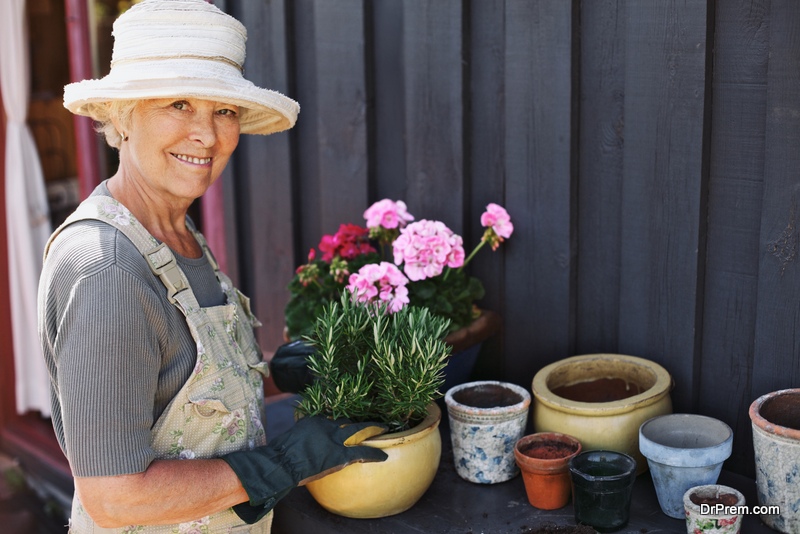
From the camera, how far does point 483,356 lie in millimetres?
2656

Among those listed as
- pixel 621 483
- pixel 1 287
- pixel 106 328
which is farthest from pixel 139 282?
pixel 1 287

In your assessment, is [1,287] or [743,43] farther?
[1,287]

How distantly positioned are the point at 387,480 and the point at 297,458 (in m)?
0.22

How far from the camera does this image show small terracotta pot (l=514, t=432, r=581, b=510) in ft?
6.29

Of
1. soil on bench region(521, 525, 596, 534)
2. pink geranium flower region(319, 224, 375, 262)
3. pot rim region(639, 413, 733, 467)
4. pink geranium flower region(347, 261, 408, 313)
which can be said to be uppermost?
pink geranium flower region(319, 224, 375, 262)

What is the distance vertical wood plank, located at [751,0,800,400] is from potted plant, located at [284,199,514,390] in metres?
0.71

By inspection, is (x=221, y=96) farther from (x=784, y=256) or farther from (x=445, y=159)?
(x=784, y=256)

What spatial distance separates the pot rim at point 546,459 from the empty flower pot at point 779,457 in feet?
1.27

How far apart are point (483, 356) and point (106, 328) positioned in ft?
4.44

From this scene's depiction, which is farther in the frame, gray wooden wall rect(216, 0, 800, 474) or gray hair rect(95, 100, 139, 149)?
gray wooden wall rect(216, 0, 800, 474)

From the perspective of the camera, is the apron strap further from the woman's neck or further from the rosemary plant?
the rosemary plant

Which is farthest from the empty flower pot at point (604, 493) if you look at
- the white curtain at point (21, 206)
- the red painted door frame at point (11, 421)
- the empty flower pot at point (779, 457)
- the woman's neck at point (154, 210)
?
the white curtain at point (21, 206)

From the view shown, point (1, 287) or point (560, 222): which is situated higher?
point (560, 222)

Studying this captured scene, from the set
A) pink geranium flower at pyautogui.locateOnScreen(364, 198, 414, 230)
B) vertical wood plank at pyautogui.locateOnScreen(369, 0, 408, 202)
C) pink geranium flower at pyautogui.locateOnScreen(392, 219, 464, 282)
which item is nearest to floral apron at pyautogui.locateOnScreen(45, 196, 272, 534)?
pink geranium flower at pyautogui.locateOnScreen(392, 219, 464, 282)
